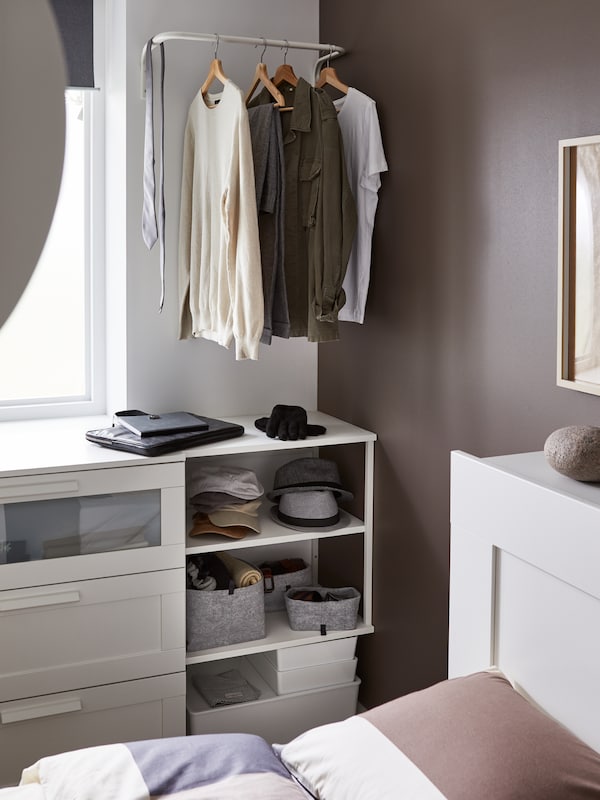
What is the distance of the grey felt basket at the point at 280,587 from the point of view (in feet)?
9.24

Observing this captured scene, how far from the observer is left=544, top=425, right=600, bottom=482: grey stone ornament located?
1407mm

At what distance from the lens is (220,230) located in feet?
8.05

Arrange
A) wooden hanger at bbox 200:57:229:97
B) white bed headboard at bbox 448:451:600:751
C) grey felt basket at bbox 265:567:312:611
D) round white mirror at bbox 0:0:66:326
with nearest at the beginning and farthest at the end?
round white mirror at bbox 0:0:66:326 < white bed headboard at bbox 448:451:600:751 < wooden hanger at bbox 200:57:229:97 < grey felt basket at bbox 265:567:312:611

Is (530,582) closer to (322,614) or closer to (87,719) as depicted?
(322,614)

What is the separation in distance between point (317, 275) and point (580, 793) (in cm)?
150

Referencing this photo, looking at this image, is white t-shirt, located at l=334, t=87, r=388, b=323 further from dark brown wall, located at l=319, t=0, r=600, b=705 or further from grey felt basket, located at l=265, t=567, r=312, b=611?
grey felt basket, located at l=265, t=567, r=312, b=611

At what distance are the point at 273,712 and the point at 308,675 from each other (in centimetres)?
15

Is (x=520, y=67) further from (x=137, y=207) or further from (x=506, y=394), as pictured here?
(x=137, y=207)

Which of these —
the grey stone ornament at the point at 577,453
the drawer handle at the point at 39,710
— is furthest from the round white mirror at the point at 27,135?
the drawer handle at the point at 39,710

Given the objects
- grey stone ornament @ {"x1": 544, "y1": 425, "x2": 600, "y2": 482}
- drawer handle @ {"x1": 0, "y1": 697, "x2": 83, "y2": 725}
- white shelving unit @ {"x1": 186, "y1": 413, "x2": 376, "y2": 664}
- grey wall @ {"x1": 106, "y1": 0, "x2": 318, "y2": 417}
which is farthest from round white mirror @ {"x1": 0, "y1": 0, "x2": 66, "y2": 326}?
grey wall @ {"x1": 106, "y1": 0, "x2": 318, "y2": 417}

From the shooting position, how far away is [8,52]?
17 cm

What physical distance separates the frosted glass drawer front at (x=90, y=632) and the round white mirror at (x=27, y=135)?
2.24 m

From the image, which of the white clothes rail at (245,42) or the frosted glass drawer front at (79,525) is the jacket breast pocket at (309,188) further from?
the frosted glass drawer front at (79,525)

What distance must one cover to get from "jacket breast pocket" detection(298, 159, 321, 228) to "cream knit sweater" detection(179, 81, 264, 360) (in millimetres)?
192
